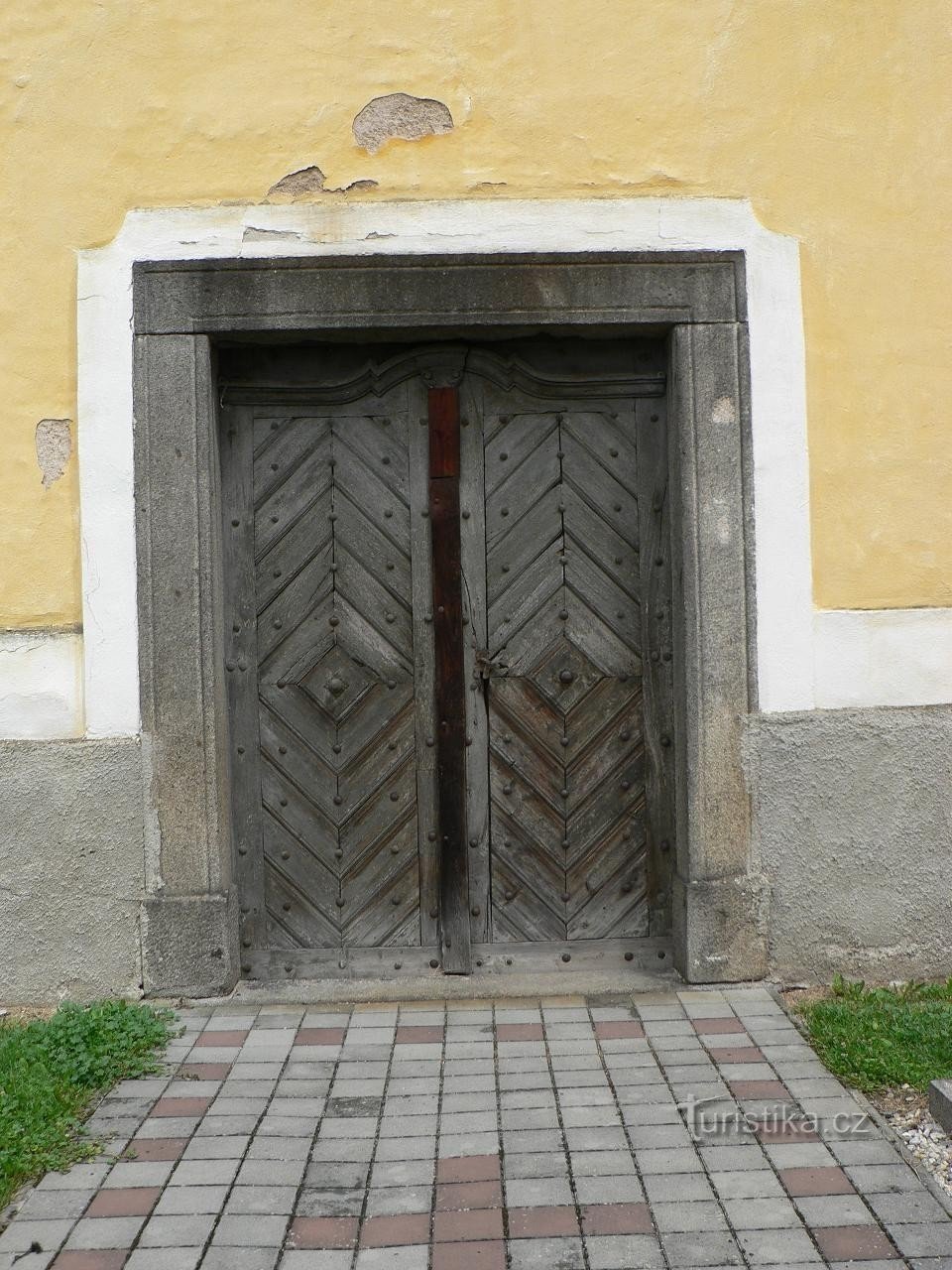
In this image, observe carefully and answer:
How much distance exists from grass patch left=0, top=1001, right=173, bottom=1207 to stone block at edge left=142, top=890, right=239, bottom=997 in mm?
147

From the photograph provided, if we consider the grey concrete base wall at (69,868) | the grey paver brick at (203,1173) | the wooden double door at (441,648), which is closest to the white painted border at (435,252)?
the grey concrete base wall at (69,868)

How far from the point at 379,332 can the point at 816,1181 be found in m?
2.97

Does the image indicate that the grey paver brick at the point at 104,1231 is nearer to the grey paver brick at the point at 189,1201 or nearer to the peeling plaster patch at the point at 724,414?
the grey paver brick at the point at 189,1201

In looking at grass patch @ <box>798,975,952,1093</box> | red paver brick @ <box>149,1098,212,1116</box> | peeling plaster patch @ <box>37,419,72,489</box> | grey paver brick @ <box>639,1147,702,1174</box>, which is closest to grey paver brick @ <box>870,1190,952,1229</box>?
grey paver brick @ <box>639,1147,702,1174</box>

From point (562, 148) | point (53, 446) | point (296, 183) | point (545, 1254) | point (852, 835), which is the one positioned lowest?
point (545, 1254)

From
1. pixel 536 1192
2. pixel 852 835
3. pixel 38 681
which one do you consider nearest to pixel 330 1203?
pixel 536 1192

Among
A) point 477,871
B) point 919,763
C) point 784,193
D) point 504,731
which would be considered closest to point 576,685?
point 504,731

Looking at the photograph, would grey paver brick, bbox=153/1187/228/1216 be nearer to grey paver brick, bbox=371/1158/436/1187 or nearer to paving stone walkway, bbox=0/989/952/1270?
paving stone walkway, bbox=0/989/952/1270

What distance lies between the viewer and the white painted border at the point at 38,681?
14.2 ft

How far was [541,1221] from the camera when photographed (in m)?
2.79

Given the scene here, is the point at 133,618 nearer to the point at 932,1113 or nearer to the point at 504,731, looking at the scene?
the point at 504,731

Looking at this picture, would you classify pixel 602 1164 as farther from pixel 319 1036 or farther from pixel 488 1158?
pixel 319 1036

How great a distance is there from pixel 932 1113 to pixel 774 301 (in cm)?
262

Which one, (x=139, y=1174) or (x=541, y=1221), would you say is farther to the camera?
(x=139, y=1174)
